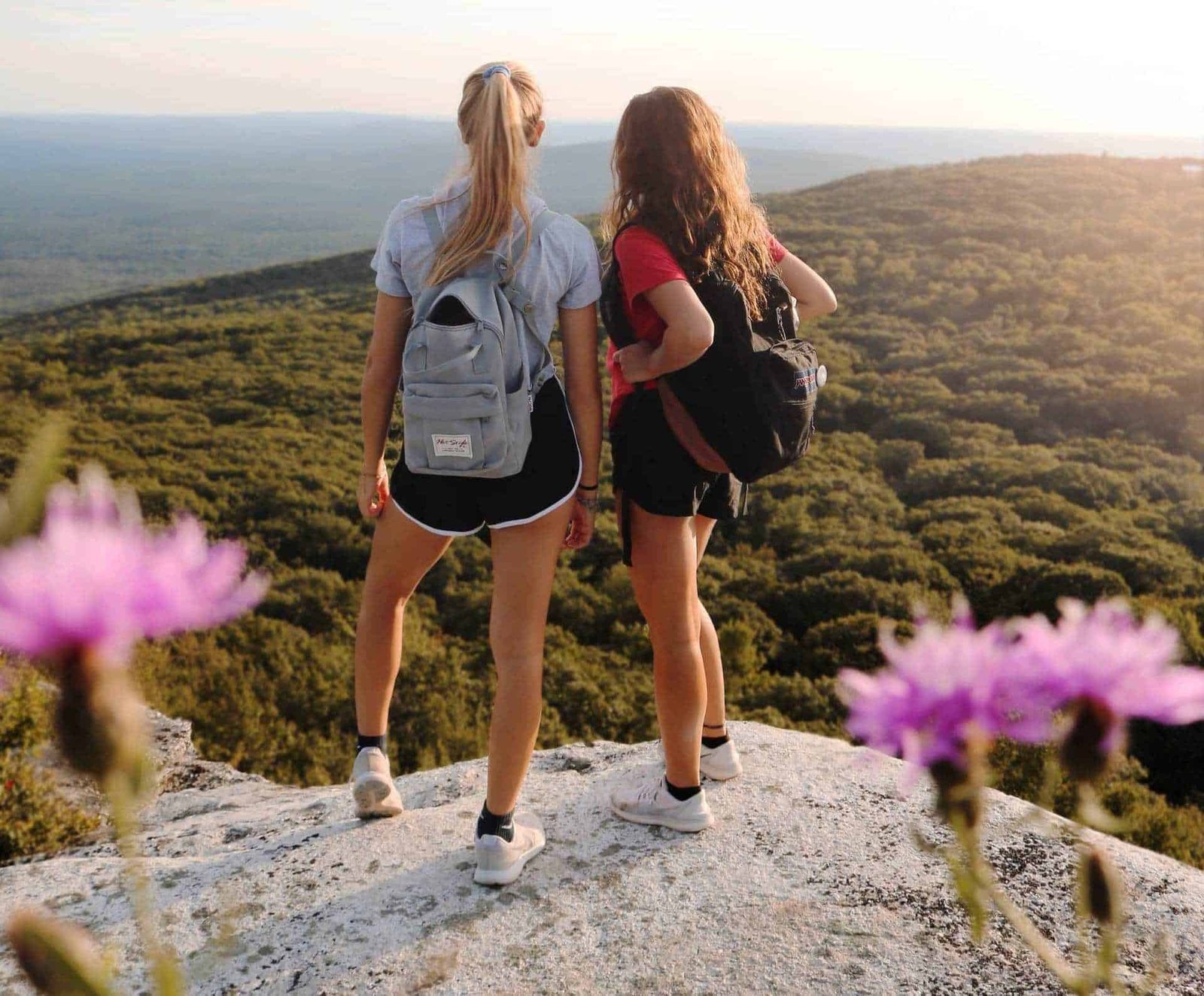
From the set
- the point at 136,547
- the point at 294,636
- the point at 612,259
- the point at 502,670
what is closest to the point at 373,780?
the point at 502,670

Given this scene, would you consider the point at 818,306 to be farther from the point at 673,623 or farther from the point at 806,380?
the point at 673,623

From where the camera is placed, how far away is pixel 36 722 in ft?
12.9

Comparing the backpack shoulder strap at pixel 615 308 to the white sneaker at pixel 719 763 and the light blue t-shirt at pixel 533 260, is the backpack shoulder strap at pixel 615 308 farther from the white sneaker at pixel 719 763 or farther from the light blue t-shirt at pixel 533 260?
the white sneaker at pixel 719 763

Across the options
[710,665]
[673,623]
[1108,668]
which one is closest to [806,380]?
[673,623]

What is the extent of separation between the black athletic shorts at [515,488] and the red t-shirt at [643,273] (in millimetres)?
203

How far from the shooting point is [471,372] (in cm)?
231

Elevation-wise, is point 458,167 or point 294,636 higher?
point 458,167

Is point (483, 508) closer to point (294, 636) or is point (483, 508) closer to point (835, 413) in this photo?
point (294, 636)

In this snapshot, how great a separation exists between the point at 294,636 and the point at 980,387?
13.3m

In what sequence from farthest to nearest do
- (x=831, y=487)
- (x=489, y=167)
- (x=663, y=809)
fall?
A: (x=831, y=487) < (x=663, y=809) < (x=489, y=167)

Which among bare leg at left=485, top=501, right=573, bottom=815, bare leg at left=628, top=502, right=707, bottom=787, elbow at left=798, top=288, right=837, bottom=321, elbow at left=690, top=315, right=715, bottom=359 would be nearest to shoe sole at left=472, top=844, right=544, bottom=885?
bare leg at left=485, top=501, right=573, bottom=815

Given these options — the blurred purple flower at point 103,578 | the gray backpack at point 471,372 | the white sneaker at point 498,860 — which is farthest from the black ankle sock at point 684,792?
the blurred purple flower at point 103,578

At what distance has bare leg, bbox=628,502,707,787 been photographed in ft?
8.66

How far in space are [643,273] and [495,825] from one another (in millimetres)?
1494
